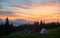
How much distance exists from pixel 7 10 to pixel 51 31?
567 millimetres

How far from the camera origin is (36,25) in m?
1.72

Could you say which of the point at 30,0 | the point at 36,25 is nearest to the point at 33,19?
the point at 36,25

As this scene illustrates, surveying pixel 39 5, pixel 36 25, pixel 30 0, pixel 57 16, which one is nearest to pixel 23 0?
pixel 30 0

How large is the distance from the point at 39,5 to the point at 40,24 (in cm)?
23

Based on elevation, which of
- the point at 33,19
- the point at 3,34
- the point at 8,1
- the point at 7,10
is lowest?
the point at 3,34

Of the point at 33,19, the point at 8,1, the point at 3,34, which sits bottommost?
the point at 3,34

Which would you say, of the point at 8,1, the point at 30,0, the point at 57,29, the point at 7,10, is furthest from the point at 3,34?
the point at 57,29

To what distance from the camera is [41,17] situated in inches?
67.6

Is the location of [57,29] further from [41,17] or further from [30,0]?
[30,0]

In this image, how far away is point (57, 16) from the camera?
1716 millimetres

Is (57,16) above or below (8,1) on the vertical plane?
below

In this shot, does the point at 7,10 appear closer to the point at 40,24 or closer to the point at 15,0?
the point at 15,0

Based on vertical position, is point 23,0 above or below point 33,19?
above

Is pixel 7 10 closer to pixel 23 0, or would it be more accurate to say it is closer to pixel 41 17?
pixel 23 0
